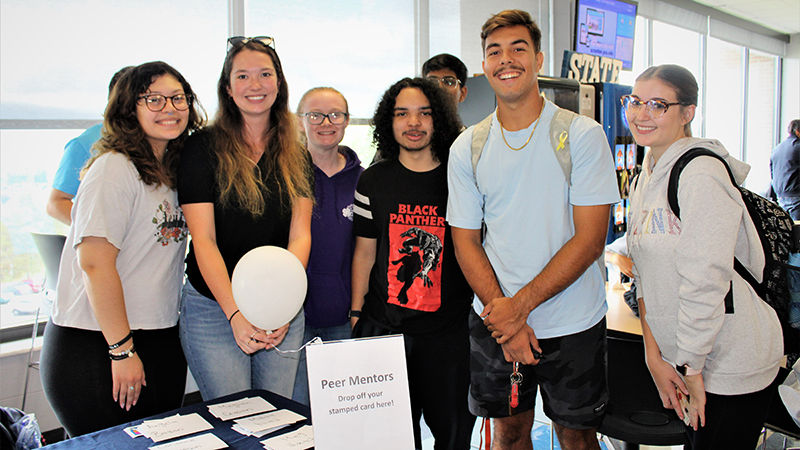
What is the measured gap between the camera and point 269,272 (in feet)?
4.82

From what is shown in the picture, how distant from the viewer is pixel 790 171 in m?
6.96

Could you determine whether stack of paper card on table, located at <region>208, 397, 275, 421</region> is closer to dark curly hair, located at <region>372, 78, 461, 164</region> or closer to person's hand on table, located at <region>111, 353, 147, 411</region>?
person's hand on table, located at <region>111, 353, 147, 411</region>

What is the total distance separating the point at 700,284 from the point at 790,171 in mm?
6848

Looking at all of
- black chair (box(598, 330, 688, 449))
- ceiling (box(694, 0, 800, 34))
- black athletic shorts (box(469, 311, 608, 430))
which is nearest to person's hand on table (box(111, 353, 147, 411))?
black athletic shorts (box(469, 311, 608, 430))

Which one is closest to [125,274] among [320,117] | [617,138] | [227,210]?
[227,210]

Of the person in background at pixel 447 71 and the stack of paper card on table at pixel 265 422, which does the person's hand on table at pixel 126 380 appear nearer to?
the stack of paper card on table at pixel 265 422

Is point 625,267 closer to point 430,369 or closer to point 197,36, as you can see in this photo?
point 430,369

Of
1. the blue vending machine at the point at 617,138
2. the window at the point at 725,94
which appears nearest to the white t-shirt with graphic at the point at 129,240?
the blue vending machine at the point at 617,138

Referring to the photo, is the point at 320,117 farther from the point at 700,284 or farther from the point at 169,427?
the point at 700,284

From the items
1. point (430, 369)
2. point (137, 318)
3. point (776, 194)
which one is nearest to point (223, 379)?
point (137, 318)

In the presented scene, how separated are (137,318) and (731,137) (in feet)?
35.4

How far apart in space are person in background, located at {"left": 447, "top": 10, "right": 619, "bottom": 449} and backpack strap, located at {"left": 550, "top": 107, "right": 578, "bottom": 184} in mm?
15

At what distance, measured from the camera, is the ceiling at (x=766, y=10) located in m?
8.40

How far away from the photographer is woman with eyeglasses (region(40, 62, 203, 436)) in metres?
1.63
